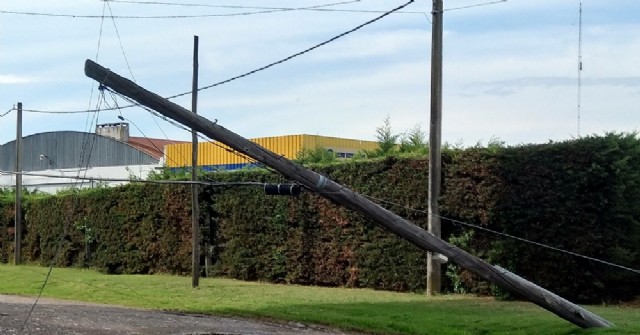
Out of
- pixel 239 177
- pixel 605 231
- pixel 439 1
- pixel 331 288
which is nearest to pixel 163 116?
pixel 439 1

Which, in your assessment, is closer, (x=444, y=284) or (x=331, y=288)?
(x=444, y=284)

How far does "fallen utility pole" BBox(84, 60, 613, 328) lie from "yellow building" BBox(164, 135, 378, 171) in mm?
23990

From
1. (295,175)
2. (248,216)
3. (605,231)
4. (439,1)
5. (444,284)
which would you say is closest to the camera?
(295,175)

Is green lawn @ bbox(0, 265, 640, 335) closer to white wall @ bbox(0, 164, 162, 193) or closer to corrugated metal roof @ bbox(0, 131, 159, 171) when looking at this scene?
white wall @ bbox(0, 164, 162, 193)

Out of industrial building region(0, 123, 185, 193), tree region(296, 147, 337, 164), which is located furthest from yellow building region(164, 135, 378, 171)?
tree region(296, 147, 337, 164)

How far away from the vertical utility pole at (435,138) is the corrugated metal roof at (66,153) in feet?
102

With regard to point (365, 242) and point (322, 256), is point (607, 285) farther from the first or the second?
point (322, 256)

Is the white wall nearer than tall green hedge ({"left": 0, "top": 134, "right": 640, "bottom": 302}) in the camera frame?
No

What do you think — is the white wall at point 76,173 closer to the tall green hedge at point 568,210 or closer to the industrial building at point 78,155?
the industrial building at point 78,155

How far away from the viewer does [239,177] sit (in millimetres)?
29391

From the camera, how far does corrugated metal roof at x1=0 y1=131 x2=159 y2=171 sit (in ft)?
174

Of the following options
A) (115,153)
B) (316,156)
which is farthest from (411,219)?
(115,153)

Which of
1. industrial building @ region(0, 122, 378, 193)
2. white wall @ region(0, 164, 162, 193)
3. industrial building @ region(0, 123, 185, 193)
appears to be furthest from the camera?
industrial building @ region(0, 123, 185, 193)

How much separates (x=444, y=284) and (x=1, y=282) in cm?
1526
